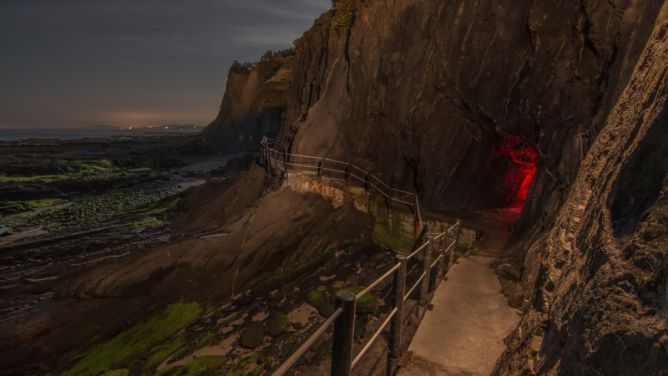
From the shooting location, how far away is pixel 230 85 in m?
64.4

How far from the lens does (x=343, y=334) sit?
2.77m

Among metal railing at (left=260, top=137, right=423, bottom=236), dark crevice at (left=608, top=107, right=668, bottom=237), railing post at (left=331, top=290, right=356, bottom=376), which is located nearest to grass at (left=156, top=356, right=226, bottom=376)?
railing post at (left=331, top=290, right=356, bottom=376)

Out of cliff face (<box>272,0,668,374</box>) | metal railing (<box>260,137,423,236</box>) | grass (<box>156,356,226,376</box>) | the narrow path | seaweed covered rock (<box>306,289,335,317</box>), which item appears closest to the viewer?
cliff face (<box>272,0,668,374</box>)

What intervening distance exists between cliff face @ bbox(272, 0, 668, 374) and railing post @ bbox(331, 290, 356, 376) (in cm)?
146

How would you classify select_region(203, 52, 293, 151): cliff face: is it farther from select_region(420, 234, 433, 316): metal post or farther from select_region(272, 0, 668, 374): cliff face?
select_region(420, 234, 433, 316): metal post

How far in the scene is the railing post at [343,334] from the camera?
8.96 feet

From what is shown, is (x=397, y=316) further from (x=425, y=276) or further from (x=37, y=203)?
(x=37, y=203)

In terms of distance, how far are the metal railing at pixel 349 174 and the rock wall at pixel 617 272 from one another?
9.53 metres

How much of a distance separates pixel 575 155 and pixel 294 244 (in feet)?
32.7

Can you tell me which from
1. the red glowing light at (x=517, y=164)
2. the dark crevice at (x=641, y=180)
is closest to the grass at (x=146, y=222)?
the red glowing light at (x=517, y=164)

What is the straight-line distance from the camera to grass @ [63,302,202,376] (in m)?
10.1

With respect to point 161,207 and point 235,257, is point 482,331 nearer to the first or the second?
point 235,257

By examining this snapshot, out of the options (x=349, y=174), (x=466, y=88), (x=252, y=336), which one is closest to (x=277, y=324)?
(x=252, y=336)

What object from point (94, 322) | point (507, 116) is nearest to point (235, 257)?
point (94, 322)
